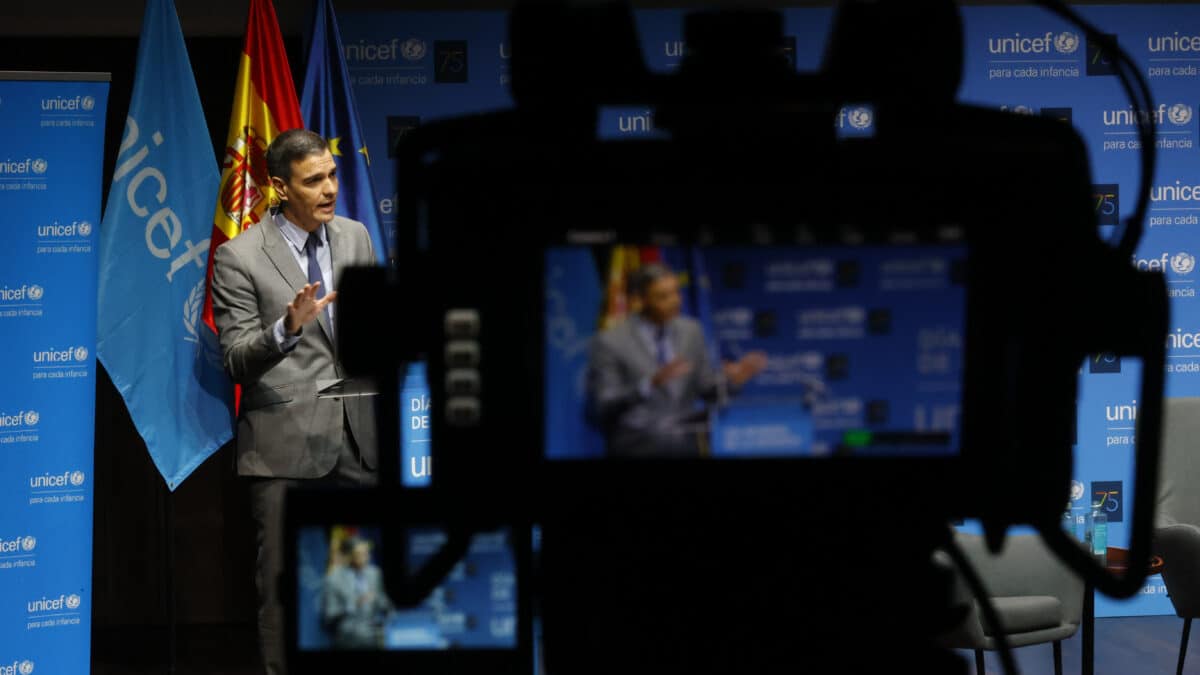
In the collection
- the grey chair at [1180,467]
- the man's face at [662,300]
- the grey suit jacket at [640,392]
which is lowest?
the grey chair at [1180,467]

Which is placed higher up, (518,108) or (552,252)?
(518,108)

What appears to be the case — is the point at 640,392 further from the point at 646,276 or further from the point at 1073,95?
the point at 1073,95

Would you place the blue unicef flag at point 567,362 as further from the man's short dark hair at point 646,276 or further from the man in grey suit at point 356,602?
the man in grey suit at point 356,602

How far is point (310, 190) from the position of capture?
114 inches

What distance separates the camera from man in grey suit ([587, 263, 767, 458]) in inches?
39.9

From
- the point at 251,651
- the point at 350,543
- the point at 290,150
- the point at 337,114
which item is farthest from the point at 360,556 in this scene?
the point at 251,651

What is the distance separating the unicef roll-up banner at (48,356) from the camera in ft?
10.2

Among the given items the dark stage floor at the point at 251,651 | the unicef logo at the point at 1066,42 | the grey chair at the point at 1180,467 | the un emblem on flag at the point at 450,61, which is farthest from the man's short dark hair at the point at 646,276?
the unicef logo at the point at 1066,42

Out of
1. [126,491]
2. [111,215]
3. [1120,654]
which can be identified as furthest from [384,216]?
[1120,654]

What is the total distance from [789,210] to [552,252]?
23cm

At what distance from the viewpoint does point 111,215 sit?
11.4 ft

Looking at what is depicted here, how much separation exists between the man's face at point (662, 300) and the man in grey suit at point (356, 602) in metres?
0.37

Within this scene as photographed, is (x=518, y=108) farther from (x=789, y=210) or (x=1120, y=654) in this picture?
(x=1120, y=654)

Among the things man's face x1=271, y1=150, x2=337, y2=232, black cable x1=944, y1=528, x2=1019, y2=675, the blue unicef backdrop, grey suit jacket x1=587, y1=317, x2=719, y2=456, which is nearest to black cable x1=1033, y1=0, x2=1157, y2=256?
black cable x1=944, y1=528, x2=1019, y2=675
